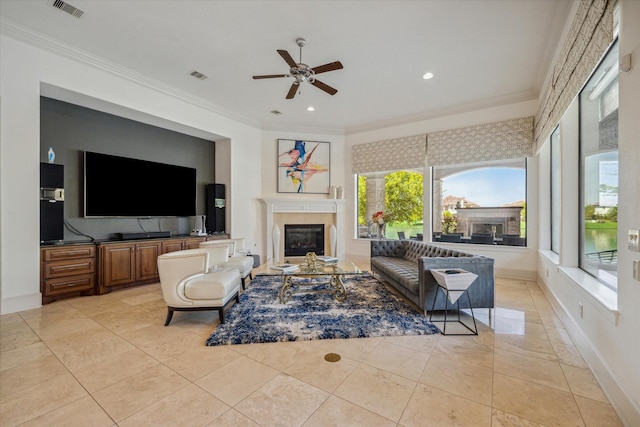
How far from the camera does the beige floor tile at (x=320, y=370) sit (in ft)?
6.48

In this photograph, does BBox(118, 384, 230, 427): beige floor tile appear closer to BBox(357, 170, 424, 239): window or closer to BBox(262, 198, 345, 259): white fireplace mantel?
BBox(262, 198, 345, 259): white fireplace mantel

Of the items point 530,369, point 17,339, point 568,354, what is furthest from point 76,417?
point 568,354

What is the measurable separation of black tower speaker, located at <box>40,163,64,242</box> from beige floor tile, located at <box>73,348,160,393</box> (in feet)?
8.27

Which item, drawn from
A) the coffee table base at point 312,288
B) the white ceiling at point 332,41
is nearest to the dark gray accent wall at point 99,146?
the white ceiling at point 332,41

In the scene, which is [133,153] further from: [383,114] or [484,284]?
[484,284]

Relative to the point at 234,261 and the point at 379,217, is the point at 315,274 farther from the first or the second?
the point at 379,217

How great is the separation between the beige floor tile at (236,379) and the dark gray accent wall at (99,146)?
3.77 meters

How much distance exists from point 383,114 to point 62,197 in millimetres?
5689

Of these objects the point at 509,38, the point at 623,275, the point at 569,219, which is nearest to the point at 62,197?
the point at 623,275

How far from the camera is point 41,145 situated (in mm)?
3936

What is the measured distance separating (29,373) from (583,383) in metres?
4.05

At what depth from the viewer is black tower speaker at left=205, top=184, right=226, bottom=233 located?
5812mm

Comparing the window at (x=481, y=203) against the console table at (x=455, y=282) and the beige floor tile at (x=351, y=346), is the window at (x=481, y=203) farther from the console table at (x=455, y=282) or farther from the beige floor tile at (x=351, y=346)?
the beige floor tile at (x=351, y=346)

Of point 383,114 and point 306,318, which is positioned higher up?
point 383,114
